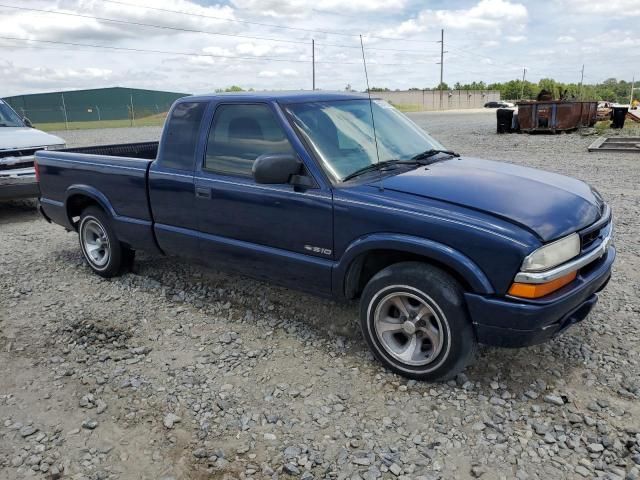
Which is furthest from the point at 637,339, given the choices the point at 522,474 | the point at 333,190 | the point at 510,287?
the point at 333,190

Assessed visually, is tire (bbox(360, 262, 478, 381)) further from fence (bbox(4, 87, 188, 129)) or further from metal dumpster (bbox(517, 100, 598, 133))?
fence (bbox(4, 87, 188, 129))

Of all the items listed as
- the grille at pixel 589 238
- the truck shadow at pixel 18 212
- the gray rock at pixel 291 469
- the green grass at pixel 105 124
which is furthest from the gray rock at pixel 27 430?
the green grass at pixel 105 124

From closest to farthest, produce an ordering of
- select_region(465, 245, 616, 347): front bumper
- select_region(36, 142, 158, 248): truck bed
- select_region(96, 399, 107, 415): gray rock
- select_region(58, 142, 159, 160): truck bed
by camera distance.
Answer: select_region(465, 245, 616, 347): front bumper < select_region(96, 399, 107, 415): gray rock < select_region(36, 142, 158, 248): truck bed < select_region(58, 142, 159, 160): truck bed

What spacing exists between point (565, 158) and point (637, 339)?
11094mm

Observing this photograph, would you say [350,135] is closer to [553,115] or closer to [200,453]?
[200,453]

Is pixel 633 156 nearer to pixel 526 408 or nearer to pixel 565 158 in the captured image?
pixel 565 158

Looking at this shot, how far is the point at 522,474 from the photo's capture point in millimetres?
2600

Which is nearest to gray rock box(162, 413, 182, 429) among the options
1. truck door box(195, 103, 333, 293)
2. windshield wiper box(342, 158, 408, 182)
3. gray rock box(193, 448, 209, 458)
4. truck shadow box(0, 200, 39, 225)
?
gray rock box(193, 448, 209, 458)

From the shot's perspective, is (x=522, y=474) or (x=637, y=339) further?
(x=637, y=339)

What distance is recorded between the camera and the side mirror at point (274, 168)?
3.48m

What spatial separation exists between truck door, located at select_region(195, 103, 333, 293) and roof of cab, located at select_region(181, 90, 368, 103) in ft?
0.28

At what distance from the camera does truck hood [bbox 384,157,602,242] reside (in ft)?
10.00

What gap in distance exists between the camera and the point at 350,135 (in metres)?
3.90

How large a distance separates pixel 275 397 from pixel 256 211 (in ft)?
4.57
